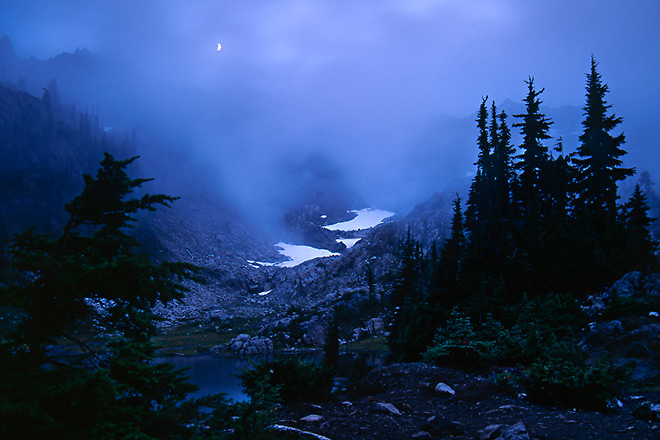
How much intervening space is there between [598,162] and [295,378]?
35116mm

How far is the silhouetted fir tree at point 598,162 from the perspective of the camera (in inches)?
1390

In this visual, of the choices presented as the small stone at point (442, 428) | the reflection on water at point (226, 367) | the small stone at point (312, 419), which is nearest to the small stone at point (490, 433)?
the small stone at point (442, 428)

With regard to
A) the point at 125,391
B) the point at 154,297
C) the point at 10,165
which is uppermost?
the point at 10,165

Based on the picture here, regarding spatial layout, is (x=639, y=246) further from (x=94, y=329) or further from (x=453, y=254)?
(x=94, y=329)

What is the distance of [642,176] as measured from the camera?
483ft

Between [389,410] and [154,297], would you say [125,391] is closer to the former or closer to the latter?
[154,297]

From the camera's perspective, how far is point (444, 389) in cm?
1544

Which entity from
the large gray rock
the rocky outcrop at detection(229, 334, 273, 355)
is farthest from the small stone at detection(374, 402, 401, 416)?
the rocky outcrop at detection(229, 334, 273, 355)

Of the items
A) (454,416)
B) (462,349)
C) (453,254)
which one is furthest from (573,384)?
(453,254)

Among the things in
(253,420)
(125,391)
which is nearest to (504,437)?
(253,420)

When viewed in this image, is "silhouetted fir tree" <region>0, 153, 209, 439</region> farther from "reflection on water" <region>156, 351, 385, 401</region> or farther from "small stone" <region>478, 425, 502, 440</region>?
"reflection on water" <region>156, 351, 385, 401</region>

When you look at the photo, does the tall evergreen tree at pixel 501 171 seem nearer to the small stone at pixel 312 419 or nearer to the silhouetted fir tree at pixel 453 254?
the silhouetted fir tree at pixel 453 254

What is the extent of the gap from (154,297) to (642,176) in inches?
7297

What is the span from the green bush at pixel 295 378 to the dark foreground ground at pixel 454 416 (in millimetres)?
530
